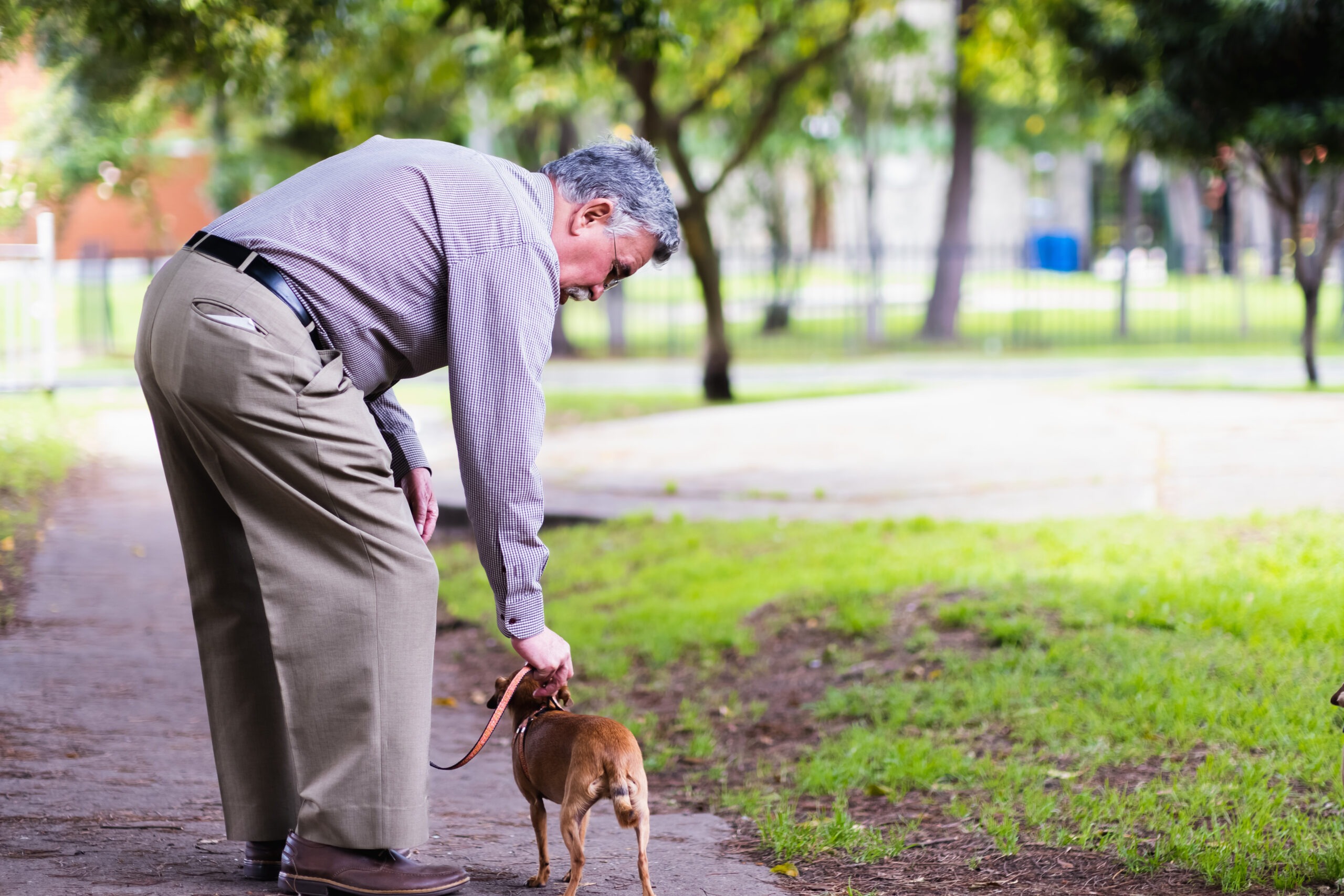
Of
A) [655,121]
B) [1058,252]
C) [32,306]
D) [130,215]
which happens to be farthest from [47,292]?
[1058,252]

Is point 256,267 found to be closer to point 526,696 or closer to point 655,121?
point 526,696

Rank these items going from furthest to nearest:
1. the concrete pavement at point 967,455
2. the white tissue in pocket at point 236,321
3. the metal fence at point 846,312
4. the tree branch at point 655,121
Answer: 1. the metal fence at point 846,312
2. the tree branch at point 655,121
3. the concrete pavement at point 967,455
4. the white tissue in pocket at point 236,321

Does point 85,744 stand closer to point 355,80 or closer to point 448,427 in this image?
point 448,427

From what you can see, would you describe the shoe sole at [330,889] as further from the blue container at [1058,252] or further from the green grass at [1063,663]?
the blue container at [1058,252]

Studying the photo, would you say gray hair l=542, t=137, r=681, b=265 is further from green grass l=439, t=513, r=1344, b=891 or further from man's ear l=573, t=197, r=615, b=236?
green grass l=439, t=513, r=1344, b=891

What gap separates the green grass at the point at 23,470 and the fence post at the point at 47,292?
422 mm

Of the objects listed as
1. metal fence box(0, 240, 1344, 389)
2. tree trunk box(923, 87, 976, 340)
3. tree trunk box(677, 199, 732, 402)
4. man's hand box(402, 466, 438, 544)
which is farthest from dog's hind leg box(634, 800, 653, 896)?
tree trunk box(923, 87, 976, 340)

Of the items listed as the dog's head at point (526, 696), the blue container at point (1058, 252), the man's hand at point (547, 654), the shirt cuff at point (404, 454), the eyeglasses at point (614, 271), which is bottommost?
the dog's head at point (526, 696)

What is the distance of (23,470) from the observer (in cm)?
1057

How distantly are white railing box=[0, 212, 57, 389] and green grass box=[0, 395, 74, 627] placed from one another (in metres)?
0.56

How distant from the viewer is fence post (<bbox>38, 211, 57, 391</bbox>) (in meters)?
14.7

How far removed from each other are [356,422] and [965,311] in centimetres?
2701

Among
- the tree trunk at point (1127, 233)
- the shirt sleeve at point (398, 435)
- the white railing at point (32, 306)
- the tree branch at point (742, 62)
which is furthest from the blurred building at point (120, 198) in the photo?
the tree trunk at point (1127, 233)

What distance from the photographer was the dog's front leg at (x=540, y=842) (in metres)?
3.27
